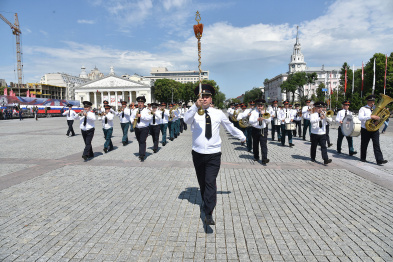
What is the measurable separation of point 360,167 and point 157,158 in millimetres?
6668

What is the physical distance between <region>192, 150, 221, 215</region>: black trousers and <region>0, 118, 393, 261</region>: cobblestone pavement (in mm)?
388

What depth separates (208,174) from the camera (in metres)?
4.21

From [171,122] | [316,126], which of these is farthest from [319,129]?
[171,122]

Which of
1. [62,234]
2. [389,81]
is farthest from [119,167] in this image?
[389,81]

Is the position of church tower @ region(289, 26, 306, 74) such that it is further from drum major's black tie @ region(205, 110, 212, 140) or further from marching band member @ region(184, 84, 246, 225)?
drum major's black tie @ region(205, 110, 212, 140)

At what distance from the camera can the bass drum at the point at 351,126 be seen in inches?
349

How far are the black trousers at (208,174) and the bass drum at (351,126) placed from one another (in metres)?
6.84

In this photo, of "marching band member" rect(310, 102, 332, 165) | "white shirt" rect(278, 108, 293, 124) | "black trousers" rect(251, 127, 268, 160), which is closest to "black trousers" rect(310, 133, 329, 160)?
"marching band member" rect(310, 102, 332, 165)

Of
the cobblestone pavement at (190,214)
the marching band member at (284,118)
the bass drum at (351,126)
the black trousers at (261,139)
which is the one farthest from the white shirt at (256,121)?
the marching band member at (284,118)

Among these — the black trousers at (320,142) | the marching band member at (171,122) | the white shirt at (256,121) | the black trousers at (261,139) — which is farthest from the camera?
the marching band member at (171,122)

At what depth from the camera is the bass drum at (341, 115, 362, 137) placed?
29.1ft

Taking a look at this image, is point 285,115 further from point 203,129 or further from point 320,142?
point 203,129

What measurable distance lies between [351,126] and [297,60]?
13277 centimetres

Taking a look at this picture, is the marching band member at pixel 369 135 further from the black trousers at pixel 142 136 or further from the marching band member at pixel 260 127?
the black trousers at pixel 142 136
